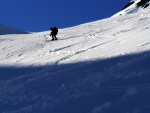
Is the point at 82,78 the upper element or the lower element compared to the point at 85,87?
upper

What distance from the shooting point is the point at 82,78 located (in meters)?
16.2

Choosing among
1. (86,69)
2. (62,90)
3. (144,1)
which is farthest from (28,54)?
(144,1)

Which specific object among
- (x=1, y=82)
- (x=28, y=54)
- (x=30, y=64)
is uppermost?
(x=28, y=54)

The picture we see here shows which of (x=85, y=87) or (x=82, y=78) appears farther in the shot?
(x=82, y=78)

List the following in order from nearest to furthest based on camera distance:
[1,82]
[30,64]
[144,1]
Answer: [1,82] → [30,64] → [144,1]

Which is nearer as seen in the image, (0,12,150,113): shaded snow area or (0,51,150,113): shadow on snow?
(0,51,150,113): shadow on snow

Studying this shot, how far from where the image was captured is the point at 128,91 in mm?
13211

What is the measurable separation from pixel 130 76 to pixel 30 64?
902cm

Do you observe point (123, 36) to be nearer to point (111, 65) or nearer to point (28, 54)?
point (28, 54)

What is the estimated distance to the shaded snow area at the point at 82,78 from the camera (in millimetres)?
12883

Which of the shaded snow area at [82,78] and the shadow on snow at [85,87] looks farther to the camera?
the shaded snow area at [82,78]

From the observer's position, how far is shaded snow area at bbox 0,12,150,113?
12.9m

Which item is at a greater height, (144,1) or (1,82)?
(144,1)

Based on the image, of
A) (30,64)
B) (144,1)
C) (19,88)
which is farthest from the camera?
(144,1)
